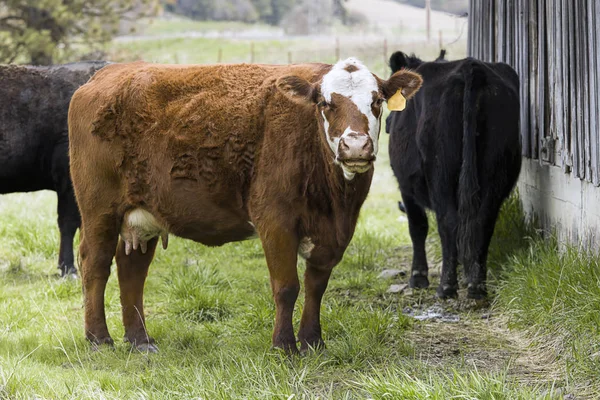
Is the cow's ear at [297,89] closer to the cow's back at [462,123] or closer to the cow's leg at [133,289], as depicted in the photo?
the cow's leg at [133,289]

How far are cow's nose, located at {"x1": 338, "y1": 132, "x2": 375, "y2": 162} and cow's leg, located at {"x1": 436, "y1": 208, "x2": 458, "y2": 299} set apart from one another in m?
2.40

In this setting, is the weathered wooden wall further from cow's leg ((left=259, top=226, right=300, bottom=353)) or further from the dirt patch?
cow's leg ((left=259, top=226, right=300, bottom=353))

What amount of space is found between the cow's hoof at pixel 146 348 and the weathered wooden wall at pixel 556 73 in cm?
335

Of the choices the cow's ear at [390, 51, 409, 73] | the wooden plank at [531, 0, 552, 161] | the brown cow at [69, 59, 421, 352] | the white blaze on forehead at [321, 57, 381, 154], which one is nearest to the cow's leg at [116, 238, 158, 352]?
the brown cow at [69, 59, 421, 352]

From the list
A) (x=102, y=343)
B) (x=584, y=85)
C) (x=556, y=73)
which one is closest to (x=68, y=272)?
(x=102, y=343)

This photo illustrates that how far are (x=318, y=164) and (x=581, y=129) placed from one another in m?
2.33

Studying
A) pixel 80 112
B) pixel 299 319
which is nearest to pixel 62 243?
pixel 80 112

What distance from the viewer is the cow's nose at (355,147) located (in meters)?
4.73

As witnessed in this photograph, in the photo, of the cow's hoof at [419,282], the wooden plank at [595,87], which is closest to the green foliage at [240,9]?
the cow's hoof at [419,282]

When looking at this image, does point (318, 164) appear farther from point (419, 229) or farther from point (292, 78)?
point (419, 229)

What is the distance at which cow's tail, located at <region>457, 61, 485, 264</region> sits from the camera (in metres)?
6.69

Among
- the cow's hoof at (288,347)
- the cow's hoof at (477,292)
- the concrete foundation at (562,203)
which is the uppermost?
the concrete foundation at (562,203)

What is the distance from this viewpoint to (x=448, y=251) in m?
7.11

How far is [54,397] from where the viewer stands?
4484mm
